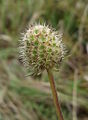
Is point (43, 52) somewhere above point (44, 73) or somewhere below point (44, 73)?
below

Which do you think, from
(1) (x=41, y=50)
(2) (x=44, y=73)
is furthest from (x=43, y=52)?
(2) (x=44, y=73)

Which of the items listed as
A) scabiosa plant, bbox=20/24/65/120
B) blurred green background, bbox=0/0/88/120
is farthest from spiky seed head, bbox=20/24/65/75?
blurred green background, bbox=0/0/88/120

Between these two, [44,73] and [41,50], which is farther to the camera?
[44,73]

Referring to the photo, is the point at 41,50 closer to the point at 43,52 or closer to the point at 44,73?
the point at 43,52

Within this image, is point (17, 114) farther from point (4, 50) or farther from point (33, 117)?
point (4, 50)

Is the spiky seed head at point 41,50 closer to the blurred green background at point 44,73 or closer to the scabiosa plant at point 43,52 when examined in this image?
the scabiosa plant at point 43,52

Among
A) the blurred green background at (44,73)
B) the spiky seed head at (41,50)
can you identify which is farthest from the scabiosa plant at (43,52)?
the blurred green background at (44,73)
